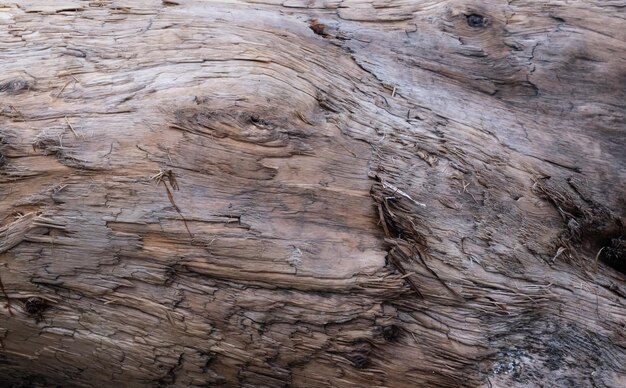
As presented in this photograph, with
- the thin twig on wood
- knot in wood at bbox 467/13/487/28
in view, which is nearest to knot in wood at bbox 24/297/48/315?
the thin twig on wood

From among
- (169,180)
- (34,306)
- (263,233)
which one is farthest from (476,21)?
(34,306)

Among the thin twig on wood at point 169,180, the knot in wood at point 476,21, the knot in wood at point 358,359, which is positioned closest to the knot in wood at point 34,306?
the thin twig on wood at point 169,180

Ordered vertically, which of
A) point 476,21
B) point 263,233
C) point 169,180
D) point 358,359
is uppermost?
point 476,21

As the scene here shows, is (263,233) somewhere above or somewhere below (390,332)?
above

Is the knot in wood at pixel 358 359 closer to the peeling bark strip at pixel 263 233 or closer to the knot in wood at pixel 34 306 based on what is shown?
the peeling bark strip at pixel 263 233

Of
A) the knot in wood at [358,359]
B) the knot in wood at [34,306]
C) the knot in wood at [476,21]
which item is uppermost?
the knot in wood at [476,21]

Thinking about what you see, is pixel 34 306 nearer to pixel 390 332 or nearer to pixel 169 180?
pixel 169 180

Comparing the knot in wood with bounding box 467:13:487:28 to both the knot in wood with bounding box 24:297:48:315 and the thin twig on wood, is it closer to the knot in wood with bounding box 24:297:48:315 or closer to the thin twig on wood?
the thin twig on wood
